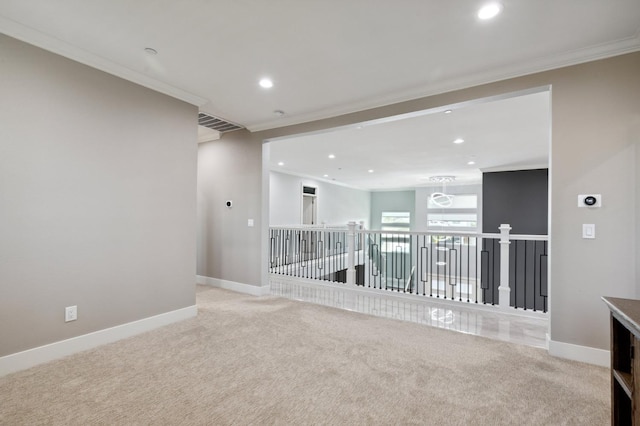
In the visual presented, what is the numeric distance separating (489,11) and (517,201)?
22.5 ft

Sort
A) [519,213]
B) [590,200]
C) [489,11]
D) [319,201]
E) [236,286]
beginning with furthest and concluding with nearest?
[319,201] < [519,213] < [236,286] < [590,200] < [489,11]

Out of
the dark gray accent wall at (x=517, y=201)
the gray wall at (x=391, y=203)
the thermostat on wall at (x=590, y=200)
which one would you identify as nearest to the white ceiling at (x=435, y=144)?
the dark gray accent wall at (x=517, y=201)

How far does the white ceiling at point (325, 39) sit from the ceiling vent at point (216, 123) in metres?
0.99

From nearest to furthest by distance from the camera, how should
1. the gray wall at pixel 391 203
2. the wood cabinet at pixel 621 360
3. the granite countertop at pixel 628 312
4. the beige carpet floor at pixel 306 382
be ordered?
1. the granite countertop at pixel 628 312
2. the wood cabinet at pixel 621 360
3. the beige carpet floor at pixel 306 382
4. the gray wall at pixel 391 203

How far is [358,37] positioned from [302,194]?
735 centimetres

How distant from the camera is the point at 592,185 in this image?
2.52 meters

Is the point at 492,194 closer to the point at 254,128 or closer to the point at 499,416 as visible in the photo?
the point at 254,128

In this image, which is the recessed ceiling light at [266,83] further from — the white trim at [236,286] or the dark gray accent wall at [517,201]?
the dark gray accent wall at [517,201]

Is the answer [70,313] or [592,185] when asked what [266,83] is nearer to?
[70,313]

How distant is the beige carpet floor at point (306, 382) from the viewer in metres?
1.81

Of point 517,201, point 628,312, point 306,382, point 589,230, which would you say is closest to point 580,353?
point 589,230

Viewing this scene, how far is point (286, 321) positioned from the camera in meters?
3.47

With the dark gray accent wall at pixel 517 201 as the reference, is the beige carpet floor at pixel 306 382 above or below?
below

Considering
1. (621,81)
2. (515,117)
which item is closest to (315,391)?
(621,81)
